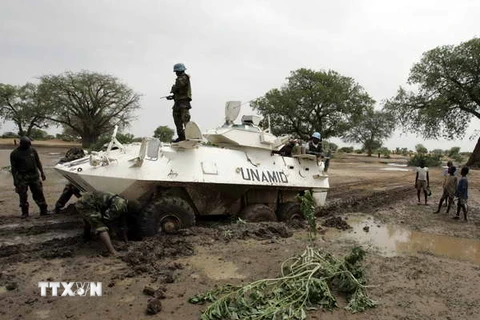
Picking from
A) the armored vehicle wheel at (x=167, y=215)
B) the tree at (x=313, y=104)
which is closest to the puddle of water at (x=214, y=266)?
the armored vehicle wheel at (x=167, y=215)

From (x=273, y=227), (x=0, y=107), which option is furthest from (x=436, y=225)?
(x=0, y=107)

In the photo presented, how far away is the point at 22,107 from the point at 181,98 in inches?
1765

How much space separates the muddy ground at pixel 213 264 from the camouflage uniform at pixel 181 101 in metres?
1.95

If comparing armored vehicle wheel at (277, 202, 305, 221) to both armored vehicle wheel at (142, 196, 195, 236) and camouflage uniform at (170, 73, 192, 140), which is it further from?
camouflage uniform at (170, 73, 192, 140)

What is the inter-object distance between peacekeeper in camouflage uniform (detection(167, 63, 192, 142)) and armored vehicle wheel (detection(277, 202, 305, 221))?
2512mm

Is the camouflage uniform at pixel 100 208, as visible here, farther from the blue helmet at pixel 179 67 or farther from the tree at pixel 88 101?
the tree at pixel 88 101

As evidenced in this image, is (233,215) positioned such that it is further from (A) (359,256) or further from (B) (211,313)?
(B) (211,313)

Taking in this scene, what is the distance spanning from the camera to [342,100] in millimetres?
37156

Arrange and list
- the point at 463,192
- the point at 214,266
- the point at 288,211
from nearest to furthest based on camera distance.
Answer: the point at 214,266 < the point at 288,211 < the point at 463,192

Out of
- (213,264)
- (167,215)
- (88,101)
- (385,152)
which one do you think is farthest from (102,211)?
(385,152)

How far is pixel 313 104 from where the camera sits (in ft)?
123

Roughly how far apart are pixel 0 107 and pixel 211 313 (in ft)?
170
